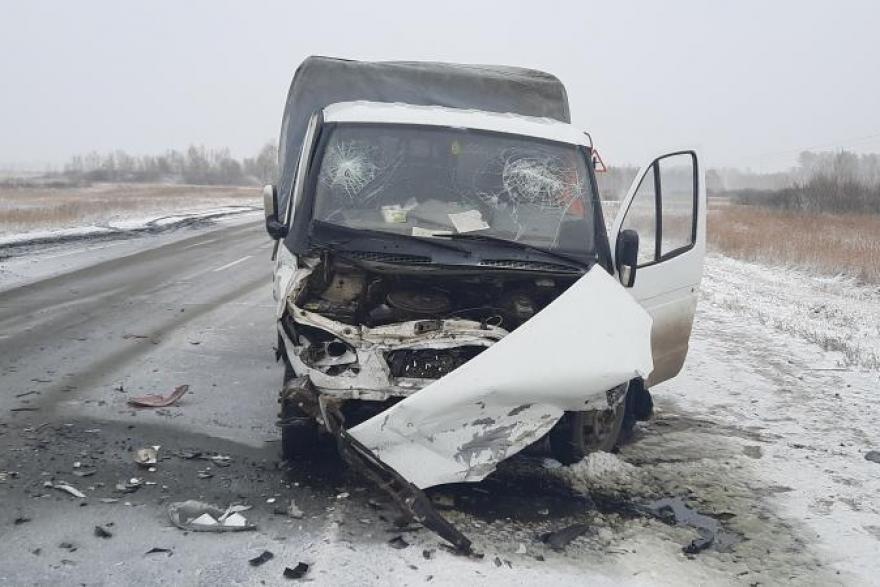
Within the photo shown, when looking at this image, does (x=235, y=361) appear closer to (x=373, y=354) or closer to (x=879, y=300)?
(x=373, y=354)

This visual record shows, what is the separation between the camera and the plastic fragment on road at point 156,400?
19.7 ft

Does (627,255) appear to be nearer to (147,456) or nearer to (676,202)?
(676,202)

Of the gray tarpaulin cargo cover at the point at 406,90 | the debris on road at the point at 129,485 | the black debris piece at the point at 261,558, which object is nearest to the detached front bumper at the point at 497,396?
Answer: the black debris piece at the point at 261,558

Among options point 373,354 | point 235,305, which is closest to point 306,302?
point 373,354

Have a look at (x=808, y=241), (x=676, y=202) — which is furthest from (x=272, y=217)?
(x=808, y=241)

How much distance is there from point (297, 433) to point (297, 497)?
487 millimetres

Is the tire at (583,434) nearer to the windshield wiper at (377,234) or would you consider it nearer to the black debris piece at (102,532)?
the windshield wiper at (377,234)

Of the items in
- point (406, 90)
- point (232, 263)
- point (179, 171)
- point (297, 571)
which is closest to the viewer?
point (297, 571)

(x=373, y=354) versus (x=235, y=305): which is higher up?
(x=373, y=354)

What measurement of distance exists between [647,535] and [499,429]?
3.26 ft

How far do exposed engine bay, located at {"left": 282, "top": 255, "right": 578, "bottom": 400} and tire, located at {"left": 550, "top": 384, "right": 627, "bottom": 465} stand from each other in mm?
776

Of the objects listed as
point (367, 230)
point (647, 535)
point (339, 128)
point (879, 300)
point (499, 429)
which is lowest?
point (879, 300)

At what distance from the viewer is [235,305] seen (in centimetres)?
1080

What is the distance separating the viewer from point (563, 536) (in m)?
4.13
